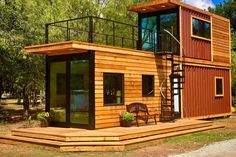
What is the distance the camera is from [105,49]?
14227mm

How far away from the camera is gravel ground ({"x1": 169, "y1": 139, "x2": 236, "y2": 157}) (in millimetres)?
10266

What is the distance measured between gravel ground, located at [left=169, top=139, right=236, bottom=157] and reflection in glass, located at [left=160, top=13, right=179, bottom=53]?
7.12 meters

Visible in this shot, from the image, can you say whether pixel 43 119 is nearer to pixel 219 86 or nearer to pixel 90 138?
pixel 90 138

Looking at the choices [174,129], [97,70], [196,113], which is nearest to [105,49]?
[97,70]

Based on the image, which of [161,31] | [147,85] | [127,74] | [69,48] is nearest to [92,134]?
[69,48]

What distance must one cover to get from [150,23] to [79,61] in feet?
21.2

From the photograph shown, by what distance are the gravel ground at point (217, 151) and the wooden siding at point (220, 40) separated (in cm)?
1003

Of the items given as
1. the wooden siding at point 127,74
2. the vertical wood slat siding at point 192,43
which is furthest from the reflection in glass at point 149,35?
the wooden siding at point 127,74

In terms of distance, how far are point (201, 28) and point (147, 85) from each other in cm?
545

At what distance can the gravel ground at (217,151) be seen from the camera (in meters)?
10.3

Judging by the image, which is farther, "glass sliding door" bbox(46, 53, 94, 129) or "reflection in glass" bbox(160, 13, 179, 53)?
"reflection in glass" bbox(160, 13, 179, 53)

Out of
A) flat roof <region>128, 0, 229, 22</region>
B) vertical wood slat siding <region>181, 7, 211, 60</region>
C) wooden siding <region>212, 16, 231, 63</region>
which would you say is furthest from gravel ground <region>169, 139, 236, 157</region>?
wooden siding <region>212, 16, 231, 63</region>

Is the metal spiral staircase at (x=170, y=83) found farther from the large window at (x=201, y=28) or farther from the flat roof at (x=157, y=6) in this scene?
the large window at (x=201, y=28)

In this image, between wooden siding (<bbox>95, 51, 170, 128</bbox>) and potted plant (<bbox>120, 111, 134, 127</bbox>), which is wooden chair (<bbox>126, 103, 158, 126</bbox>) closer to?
wooden siding (<bbox>95, 51, 170, 128</bbox>)
